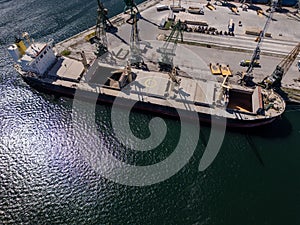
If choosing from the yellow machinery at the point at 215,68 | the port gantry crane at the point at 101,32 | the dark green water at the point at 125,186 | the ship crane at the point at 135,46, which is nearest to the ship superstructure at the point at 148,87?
the ship crane at the point at 135,46

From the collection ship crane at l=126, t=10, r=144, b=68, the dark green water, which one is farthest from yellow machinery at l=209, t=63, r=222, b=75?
ship crane at l=126, t=10, r=144, b=68

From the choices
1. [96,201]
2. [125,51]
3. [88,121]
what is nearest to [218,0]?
[125,51]

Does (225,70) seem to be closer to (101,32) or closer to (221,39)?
(221,39)

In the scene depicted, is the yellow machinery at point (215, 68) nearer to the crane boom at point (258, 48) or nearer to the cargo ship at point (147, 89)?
the cargo ship at point (147, 89)

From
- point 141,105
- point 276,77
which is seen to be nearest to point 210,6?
point 276,77

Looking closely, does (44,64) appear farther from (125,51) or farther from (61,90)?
(125,51)

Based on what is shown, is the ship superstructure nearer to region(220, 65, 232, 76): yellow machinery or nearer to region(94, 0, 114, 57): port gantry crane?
region(94, 0, 114, 57): port gantry crane
